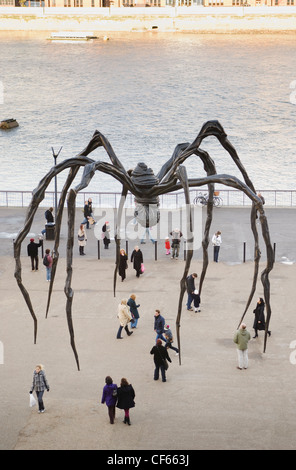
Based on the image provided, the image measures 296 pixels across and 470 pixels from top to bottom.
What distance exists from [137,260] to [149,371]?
1024 centimetres

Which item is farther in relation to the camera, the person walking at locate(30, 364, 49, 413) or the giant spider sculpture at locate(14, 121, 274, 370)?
the person walking at locate(30, 364, 49, 413)

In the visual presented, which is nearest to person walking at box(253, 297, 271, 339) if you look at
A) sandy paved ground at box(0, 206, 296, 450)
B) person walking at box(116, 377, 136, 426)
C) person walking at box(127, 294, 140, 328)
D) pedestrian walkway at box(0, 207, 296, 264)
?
Result: sandy paved ground at box(0, 206, 296, 450)

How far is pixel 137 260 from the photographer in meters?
38.5

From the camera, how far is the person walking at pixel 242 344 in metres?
28.2

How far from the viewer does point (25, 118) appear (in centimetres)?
12081

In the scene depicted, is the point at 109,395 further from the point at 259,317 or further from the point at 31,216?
the point at 31,216

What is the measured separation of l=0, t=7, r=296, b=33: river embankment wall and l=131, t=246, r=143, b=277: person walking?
538 ft

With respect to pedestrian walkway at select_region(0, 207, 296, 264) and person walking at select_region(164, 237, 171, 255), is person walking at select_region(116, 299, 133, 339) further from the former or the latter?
person walking at select_region(164, 237, 171, 255)

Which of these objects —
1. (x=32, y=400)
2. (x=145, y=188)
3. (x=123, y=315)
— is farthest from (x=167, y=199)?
(x=145, y=188)

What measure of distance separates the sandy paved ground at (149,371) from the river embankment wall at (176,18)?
537ft

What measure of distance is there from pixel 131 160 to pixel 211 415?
69121 mm

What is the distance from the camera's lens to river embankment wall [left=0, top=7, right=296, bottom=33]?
195 metres

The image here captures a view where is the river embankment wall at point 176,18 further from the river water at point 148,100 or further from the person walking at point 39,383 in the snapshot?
the person walking at point 39,383

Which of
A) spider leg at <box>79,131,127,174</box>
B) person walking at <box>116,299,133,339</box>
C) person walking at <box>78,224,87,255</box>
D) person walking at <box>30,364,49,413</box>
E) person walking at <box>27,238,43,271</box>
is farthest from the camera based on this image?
person walking at <box>78,224,87,255</box>
